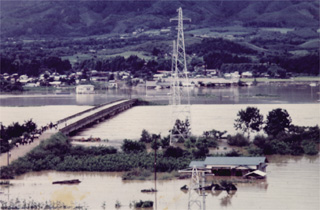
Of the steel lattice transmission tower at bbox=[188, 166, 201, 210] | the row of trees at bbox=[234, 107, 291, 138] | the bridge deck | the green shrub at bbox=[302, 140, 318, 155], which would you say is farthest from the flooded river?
the bridge deck

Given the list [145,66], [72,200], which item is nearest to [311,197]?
[72,200]

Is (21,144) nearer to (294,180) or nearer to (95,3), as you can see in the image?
(294,180)

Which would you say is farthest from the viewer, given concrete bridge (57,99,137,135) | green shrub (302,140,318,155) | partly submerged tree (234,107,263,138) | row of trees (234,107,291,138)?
concrete bridge (57,99,137,135)

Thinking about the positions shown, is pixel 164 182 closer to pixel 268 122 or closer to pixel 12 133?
pixel 12 133

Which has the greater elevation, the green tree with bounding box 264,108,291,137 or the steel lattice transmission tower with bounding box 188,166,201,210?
the green tree with bounding box 264,108,291,137

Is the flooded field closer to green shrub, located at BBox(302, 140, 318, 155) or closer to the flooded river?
green shrub, located at BBox(302, 140, 318, 155)

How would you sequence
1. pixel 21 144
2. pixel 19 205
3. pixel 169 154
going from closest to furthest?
pixel 19 205 < pixel 169 154 < pixel 21 144

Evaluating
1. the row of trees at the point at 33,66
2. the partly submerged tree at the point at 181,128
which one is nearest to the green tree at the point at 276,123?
the partly submerged tree at the point at 181,128
